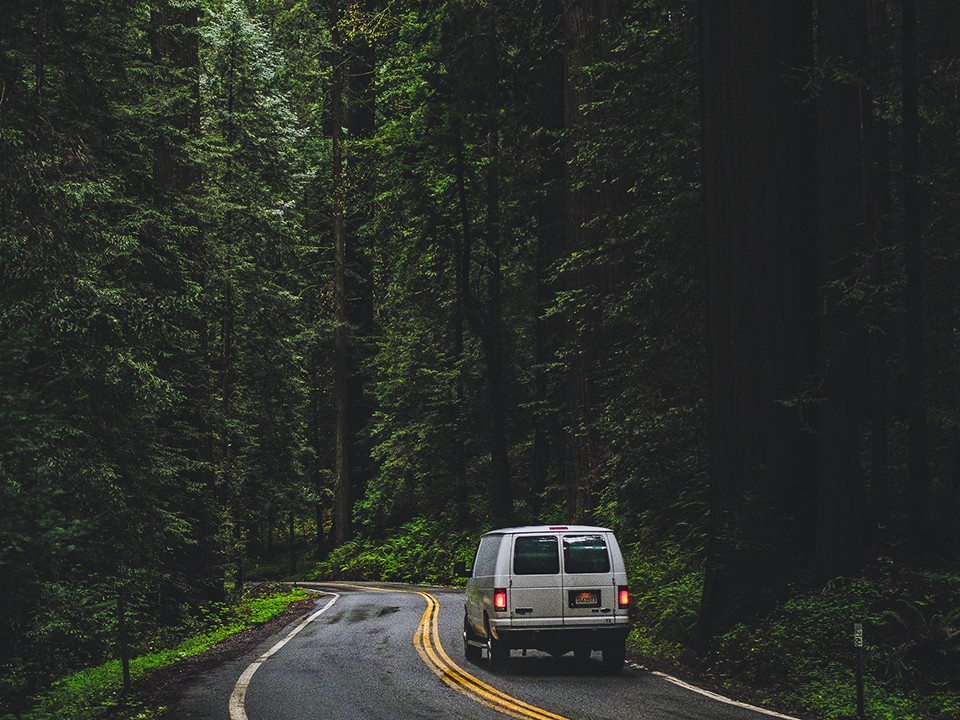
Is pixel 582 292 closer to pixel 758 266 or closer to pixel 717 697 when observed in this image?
pixel 758 266

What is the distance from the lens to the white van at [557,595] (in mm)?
14258

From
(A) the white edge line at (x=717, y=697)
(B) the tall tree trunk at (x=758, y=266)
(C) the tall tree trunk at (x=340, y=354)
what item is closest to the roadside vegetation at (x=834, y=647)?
(A) the white edge line at (x=717, y=697)

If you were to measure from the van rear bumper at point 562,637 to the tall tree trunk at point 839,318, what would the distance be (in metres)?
2.89

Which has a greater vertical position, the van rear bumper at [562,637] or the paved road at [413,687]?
the van rear bumper at [562,637]

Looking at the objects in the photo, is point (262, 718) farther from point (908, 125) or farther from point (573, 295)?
point (573, 295)

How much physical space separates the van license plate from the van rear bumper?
0.31m

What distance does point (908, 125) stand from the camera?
46.8 feet

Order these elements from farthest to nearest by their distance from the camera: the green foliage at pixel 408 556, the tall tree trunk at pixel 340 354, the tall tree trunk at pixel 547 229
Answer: the tall tree trunk at pixel 340 354
the green foliage at pixel 408 556
the tall tree trunk at pixel 547 229

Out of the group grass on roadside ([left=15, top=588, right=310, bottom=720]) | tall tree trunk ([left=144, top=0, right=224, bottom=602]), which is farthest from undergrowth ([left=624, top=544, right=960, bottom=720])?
tall tree trunk ([left=144, top=0, right=224, bottom=602])

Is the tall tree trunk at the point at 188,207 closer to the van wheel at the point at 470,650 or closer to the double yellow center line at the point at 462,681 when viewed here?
the double yellow center line at the point at 462,681

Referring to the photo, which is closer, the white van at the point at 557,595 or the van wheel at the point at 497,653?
the white van at the point at 557,595

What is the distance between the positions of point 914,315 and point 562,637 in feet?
20.6

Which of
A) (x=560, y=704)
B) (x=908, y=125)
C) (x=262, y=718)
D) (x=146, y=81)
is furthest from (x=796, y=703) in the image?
(x=146, y=81)

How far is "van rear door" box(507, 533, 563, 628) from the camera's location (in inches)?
566
